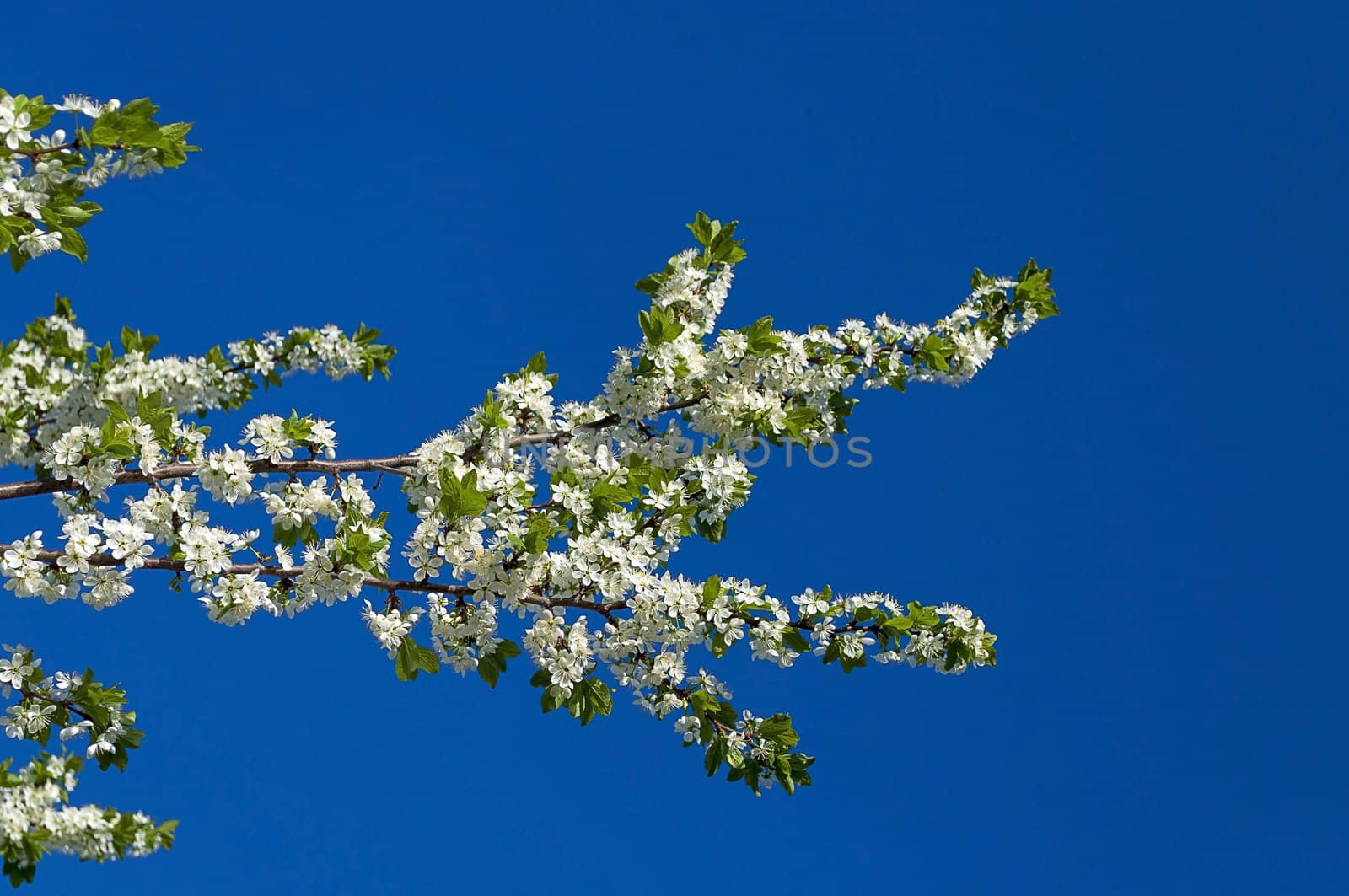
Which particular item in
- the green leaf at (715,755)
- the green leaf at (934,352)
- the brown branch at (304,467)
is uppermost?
the green leaf at (934,352)

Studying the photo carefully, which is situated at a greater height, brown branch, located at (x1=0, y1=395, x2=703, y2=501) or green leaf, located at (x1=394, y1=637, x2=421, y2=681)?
brown branch, located at (x1=0, y1=395, x2=703, y2=501)

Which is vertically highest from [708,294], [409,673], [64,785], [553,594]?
[708,294]

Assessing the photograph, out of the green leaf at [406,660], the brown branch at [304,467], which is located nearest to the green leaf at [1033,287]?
the brown branch at [304,467]

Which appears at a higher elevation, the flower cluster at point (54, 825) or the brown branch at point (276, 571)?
the brown branch at point (276, 571)

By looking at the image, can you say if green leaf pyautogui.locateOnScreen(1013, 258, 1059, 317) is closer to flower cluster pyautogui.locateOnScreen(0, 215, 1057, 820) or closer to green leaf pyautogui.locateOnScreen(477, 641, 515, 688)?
flower cluster pyautogui.locateOnScreen(0, 215, 1057, 820)

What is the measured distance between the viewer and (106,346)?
18.2 ft

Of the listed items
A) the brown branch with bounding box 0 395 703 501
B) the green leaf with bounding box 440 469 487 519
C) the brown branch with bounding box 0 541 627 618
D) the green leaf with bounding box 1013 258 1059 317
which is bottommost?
the brown branch with bounding box 0 541 627 618

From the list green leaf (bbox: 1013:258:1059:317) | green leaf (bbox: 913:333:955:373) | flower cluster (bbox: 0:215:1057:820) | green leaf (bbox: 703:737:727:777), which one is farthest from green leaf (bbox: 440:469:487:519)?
green leaf (bbox: 1013:258:1059:317)

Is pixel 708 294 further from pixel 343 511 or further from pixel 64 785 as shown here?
pixel 64 785

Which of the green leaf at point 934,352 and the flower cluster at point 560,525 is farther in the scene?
the green leaf at point 934,352

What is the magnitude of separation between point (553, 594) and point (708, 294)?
156 cm

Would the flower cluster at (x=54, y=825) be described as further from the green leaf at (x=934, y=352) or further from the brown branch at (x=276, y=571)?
the green leaf at (x=934, y=352)

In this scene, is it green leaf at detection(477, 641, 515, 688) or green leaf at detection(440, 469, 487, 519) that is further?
green leaf at detection(477, 641, 515, 688)

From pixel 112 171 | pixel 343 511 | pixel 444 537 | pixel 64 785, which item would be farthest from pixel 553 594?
pixel 112 171
